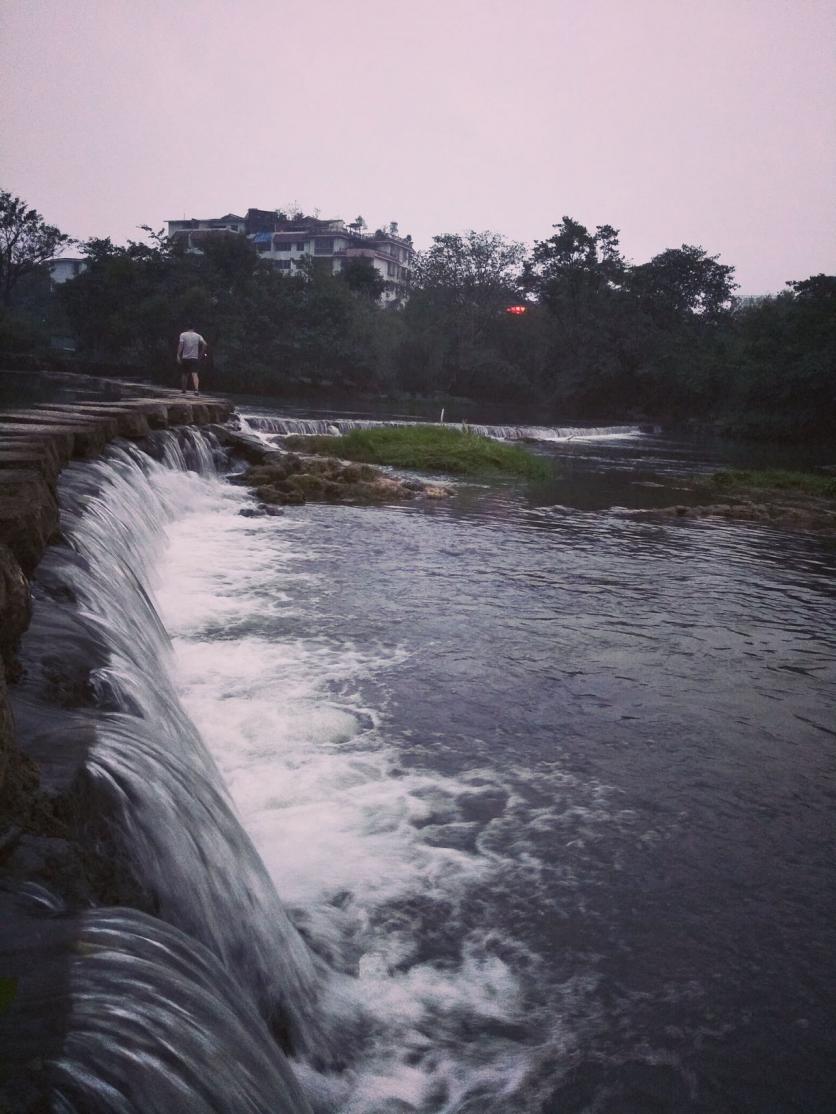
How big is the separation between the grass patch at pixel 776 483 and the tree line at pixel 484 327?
1875cm

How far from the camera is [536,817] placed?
3.87 metres

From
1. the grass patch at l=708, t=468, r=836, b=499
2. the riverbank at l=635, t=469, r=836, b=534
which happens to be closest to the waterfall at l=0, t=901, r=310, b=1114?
the riverbank at l=635, t=469, r=836, b=534

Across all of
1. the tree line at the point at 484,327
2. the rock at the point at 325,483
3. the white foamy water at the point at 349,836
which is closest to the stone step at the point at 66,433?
the white foamy water at the point at 349,836

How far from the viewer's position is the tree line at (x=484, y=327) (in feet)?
133

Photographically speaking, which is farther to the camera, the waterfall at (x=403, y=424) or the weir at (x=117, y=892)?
the waterfall at (x=403, y=424)

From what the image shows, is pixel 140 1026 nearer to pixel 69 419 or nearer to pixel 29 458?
pixel 29 458

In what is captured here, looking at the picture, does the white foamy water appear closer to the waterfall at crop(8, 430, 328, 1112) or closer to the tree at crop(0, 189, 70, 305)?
the waterfall at crop(8, 430, 328, 1112)

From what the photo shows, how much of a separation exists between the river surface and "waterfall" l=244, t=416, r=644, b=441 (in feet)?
45.0

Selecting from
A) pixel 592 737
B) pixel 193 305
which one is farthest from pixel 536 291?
pixel 592 737

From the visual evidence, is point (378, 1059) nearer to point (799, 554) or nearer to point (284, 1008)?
point (284, 1008)

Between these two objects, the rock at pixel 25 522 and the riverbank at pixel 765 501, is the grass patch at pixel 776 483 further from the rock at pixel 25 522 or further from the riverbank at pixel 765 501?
the rock at pixel 25 522

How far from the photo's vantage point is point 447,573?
8477mm

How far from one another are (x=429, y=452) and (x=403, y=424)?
6.18 metres

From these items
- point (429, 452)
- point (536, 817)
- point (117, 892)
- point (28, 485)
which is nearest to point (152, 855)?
point (117, 892)
